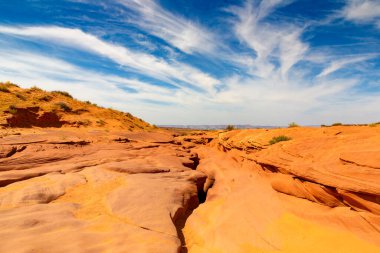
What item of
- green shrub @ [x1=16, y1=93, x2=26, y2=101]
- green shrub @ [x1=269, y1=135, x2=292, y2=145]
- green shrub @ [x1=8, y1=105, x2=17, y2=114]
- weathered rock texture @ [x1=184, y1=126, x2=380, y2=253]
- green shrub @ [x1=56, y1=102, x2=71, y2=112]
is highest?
green shrub @ [x1=16, y1=93, x2=26, y2=101]

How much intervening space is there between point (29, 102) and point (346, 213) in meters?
21.7

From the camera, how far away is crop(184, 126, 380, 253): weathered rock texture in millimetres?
5965

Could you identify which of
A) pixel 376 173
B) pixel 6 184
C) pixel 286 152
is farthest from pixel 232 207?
pixel 6 184

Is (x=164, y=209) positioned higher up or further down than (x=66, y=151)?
further down

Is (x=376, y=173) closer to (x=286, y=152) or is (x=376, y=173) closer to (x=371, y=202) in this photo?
(x=371, y=202)

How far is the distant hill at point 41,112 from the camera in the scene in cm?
1711

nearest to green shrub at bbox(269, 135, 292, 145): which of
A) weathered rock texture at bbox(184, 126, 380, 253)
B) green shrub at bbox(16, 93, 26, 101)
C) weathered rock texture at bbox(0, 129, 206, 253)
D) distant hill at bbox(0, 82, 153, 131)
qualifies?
weathered rock texture at bbox(184, 126, 380, 253)

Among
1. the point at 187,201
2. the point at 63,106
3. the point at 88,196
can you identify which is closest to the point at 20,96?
the point at 63,106

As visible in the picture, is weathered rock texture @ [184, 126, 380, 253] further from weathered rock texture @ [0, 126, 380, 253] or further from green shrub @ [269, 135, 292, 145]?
green shrub @ [269, 135, 292, 145]

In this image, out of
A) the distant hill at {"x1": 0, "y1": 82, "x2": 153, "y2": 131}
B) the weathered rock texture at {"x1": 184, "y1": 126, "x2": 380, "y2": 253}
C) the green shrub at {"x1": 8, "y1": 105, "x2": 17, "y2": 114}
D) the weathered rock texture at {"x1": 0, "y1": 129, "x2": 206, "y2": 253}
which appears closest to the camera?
the weathered rock texture at {"x1": 0, "y1": 129, "x2": 206, "y2": 253}

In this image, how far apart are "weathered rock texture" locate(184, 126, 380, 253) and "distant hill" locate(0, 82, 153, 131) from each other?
13.5 meters

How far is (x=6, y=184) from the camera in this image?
8141mm

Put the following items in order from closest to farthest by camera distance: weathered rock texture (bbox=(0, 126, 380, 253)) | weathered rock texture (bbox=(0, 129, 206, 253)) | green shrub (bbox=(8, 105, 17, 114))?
weathered rock texture (bbox=(0, 129, 206, 253))
weathered rock texture (bbox=(0, 126, 380, 253))
green shrub (bbox=(8, 105, 17, 114))

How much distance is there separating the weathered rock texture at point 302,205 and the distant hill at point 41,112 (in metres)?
13.5
